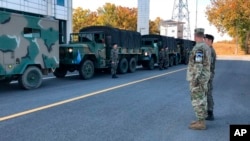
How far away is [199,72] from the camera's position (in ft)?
19.8

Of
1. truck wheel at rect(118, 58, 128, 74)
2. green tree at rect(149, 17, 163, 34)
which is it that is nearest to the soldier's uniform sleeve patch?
truck wheel at rect(118, 58, 128, 74)

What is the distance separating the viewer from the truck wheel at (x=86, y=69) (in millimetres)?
14461

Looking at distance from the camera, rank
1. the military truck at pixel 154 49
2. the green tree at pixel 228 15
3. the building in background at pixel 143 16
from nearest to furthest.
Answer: the military truck at pixel 154 49 < the building in background at pixel 143 16 < the green tree at pixel 228 15

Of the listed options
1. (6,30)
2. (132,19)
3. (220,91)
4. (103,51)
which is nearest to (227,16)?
(132,19)

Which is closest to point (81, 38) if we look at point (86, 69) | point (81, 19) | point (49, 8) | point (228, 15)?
point (86, 69)

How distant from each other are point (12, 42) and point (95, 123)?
5.17m

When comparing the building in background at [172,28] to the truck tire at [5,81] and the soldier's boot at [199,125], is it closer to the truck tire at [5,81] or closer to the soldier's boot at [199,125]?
the truck tire at [5,81]

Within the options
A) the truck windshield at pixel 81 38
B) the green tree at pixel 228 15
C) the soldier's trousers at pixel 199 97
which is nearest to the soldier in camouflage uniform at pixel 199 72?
the soldier's trousers at pixel 199 97

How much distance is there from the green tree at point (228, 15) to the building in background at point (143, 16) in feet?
36.9

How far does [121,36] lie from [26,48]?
8.16 m

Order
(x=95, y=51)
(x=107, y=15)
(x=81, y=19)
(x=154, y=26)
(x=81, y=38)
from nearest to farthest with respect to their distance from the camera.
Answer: (x=95, y=51)
(x=81, y=38)
(x=107, y=15)
(x=81, y=19)
(x=154, y=26)

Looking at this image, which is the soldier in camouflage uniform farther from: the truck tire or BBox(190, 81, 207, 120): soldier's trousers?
the truck tire

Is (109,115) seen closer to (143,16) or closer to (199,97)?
(199,97)

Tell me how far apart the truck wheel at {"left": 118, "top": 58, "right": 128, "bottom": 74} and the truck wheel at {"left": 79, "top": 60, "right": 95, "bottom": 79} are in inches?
117
